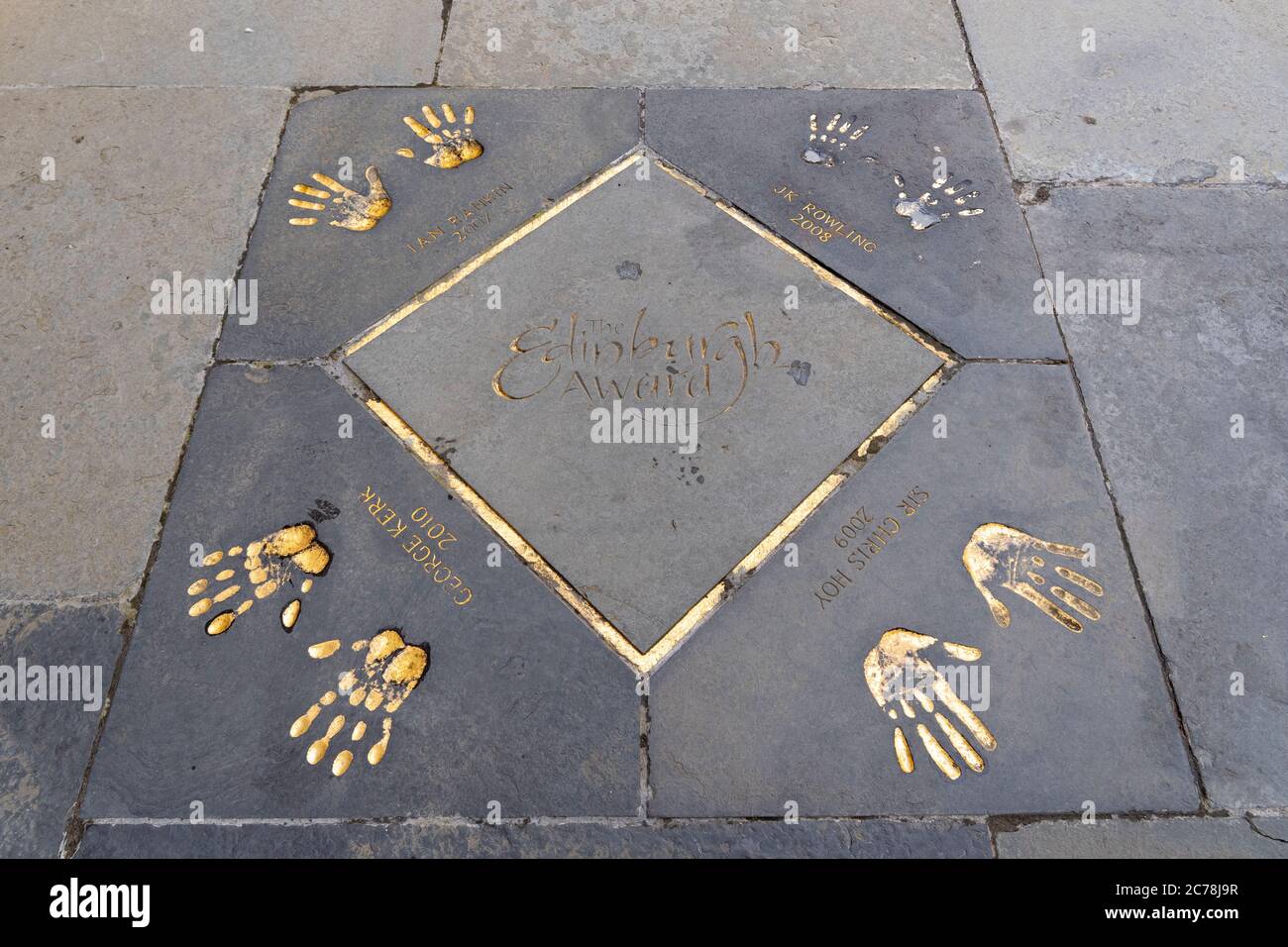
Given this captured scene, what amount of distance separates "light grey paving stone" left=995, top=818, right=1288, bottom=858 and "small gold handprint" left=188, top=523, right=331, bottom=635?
1.81 m

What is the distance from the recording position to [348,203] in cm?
279

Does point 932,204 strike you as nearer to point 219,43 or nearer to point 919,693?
point 919,693

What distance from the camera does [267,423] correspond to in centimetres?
232

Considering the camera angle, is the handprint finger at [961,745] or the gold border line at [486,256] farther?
the gold border line at [486,256]

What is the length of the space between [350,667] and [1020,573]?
1761 millimetres

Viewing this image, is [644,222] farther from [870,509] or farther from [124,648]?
[124,648]

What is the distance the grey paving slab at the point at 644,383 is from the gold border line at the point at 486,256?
3 cm

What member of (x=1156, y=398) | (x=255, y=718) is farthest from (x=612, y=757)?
(x=1156, y=398)

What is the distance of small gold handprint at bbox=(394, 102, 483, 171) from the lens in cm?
291

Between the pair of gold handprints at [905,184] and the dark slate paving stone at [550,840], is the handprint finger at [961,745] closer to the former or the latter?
the dark slate paving stone at [550,840]

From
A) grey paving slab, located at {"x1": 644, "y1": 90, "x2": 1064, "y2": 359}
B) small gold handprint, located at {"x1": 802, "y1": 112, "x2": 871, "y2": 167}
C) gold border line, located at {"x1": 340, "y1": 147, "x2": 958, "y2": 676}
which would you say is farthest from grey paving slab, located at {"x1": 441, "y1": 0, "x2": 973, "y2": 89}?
gold border line, located at {"x1": 340, "y1": 147, "x2": 958, "y2": 676}

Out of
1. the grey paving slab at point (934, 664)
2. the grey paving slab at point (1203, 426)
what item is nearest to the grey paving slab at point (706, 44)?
the grey paving slab at point (1203, 426)

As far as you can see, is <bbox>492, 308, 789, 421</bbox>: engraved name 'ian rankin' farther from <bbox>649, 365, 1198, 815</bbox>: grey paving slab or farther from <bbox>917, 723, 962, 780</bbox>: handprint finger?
<bbox>917, 723, 962, 780</bbox>: handprint finger

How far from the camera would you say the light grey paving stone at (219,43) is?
3189mm
